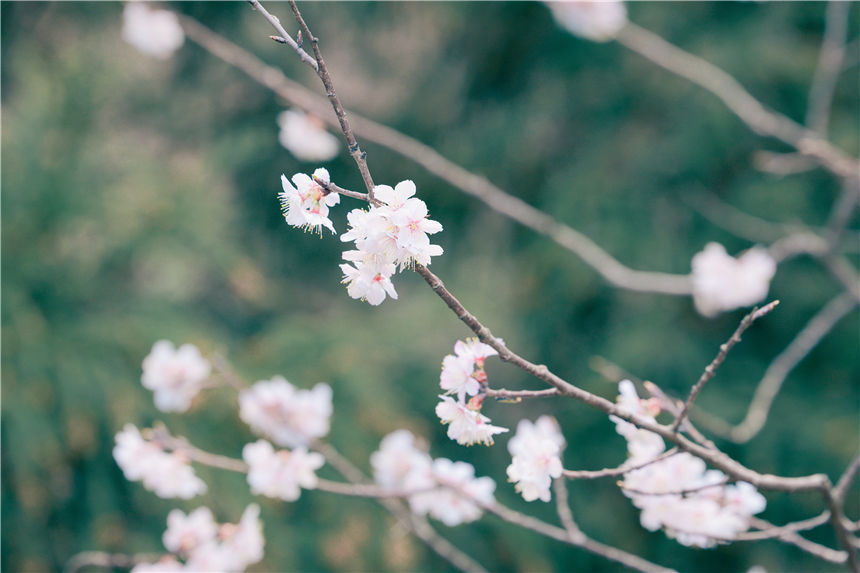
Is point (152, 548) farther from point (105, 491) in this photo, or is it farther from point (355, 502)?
point (355, 502)

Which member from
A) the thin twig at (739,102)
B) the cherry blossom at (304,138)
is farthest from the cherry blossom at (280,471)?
the thin twig at (739,102)

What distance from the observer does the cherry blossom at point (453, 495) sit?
2.84 ft

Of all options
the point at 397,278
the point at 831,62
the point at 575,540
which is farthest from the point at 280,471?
the point at 397,278

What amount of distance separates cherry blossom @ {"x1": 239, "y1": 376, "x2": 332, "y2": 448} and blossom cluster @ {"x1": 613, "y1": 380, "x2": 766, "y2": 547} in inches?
20.1

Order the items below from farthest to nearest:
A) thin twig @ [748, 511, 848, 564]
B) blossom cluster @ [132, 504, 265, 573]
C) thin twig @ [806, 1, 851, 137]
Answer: thin twig @ [806, 1, 851, 137], blossom cluster @ [132, 504, 265, 573], thin twig @ [748, 511, 848, 564]

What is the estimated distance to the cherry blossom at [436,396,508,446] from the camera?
511 mm

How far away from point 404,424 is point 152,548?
666 millimetres

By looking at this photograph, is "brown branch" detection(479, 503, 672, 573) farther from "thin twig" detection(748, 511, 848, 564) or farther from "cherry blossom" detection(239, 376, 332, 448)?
"cherry blossom" detection(239, 376, 332, 448)

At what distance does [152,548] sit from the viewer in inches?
55.6

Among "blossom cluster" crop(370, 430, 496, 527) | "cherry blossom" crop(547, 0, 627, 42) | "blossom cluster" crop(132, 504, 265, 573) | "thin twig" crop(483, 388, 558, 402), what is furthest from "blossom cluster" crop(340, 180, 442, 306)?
"cherry blossom" crop(547, 0, 627, 42)

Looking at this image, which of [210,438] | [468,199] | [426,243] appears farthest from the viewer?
[468,199]

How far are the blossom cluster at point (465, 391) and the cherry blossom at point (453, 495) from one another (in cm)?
35

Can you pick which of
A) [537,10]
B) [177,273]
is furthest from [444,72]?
[177,273]

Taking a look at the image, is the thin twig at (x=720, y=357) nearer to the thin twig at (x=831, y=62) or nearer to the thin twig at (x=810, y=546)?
the thin twig at (x=810, y=546)
